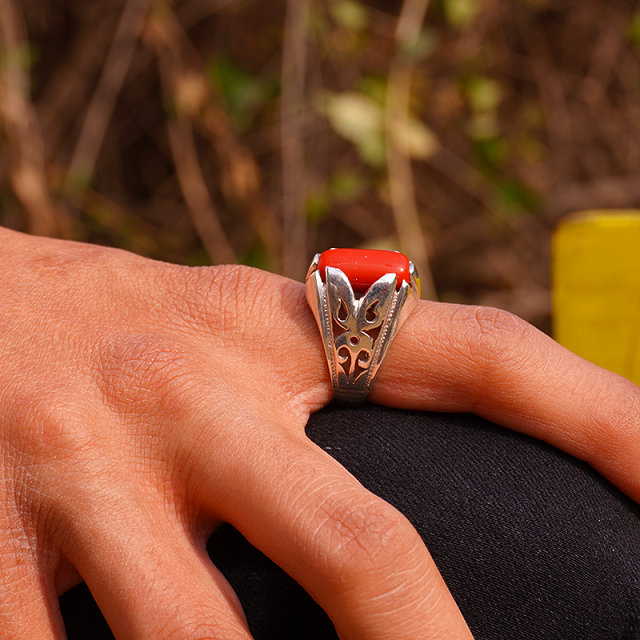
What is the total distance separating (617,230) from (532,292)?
1.48m

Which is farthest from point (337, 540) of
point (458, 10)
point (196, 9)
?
point (196, 9)

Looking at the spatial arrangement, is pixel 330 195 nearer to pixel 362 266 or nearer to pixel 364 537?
pixel 362 266

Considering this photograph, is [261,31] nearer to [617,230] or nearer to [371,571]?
[617,230]

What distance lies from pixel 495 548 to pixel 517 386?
164mm

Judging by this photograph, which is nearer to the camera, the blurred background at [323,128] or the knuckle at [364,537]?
the knuckle at [364,537]

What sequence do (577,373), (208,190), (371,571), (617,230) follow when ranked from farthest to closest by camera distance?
(208,190), (617,230), (577,373), (371,571)

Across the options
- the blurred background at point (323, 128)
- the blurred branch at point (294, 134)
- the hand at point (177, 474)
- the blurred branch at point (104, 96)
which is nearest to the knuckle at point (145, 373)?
the hand at point (177, 474)

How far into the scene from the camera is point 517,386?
2.06ft

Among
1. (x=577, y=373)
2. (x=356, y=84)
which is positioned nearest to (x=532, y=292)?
(x=356, y=84)

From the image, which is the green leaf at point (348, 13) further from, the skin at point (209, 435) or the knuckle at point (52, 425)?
the knuckle at point (52, 425)

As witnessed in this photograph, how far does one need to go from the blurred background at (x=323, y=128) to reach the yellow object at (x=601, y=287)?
3.18 feet

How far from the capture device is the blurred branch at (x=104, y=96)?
196 cm

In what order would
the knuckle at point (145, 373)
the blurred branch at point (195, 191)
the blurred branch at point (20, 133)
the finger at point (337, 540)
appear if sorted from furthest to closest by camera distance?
the blurred branch at point (195, 191) → the blurred branch at point (20, 133) → the knuckle at point (145, 373) → the finger at point (337, 540)

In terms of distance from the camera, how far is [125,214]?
229 cm
